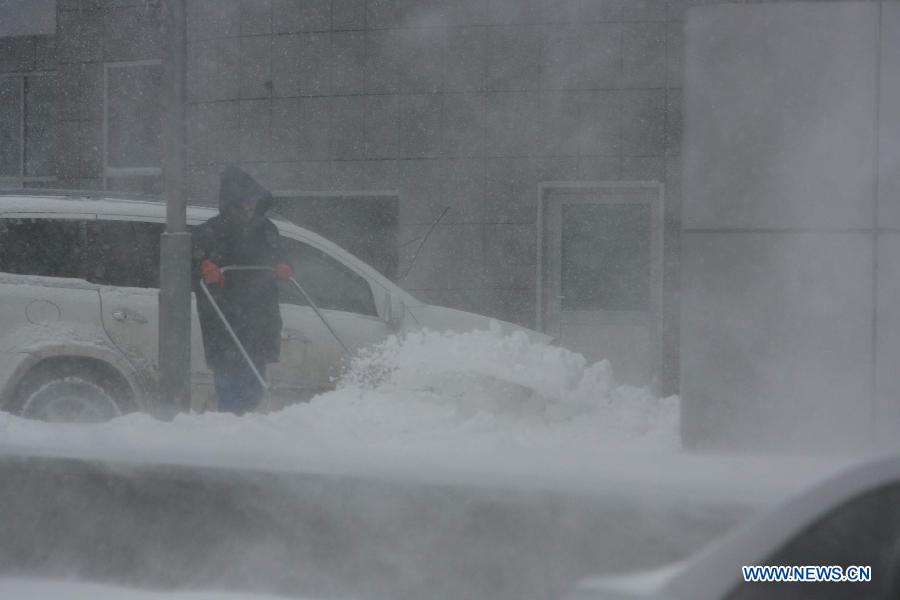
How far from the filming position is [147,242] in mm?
8797

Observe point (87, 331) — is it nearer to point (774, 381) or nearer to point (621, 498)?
point (774, 381)

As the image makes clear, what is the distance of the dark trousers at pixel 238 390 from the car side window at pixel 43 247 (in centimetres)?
129

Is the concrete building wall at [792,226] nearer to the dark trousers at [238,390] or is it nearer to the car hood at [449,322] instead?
the car hood at [449,322]

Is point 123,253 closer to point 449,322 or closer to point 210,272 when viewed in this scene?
point 210,272

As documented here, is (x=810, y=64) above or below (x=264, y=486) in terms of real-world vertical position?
above

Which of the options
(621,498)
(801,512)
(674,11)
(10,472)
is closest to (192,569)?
(10,472)

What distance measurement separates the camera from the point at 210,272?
8.29 metres

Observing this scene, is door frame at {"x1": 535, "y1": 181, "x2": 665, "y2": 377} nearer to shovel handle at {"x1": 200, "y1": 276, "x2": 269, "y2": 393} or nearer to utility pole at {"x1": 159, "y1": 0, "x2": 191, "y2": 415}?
shovel handle at {"x1": 200, "y1": 276, "x2": 269, "y2": 393}

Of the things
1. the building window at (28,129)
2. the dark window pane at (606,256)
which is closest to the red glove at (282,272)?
the dark window pane at (606,256)

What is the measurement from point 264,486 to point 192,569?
44 centimetres

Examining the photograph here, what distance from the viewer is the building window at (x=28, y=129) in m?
14.0

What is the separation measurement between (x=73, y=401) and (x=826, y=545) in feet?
22.8

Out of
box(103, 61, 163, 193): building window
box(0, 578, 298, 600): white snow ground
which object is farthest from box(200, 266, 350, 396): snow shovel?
box(103, 61, 163, 193): building window

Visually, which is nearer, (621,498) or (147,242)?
(621,498)
